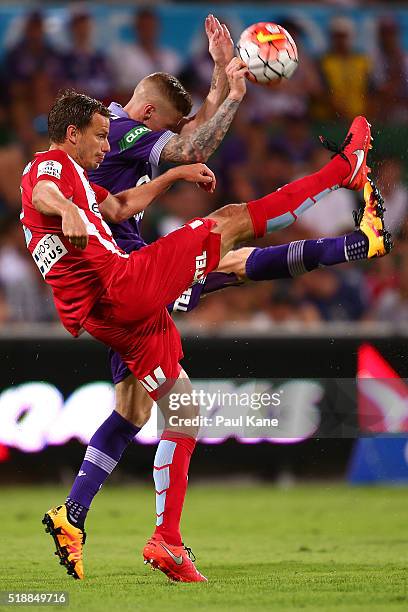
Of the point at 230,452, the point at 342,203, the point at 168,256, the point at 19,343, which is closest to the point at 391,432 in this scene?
the point at 230,452

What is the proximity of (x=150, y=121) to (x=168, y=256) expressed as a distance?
113 cm

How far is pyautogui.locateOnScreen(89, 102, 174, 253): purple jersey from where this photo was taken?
601cm

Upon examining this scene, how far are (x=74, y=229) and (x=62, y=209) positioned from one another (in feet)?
0.56

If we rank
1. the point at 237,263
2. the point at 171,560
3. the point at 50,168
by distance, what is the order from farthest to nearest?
the point at 237,263
the point at 171,560
the point at 50,168

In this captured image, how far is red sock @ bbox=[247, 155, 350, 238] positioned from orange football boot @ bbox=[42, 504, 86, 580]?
5.71ft

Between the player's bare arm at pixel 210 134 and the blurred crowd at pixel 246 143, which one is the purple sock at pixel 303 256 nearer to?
the player's bare arm at pixel 210 134

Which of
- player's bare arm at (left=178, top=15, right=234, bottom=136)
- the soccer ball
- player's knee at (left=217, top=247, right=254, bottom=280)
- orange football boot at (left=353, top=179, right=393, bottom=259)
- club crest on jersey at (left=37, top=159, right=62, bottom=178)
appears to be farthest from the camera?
player's knee at (left=217, top=247, right=254, bottom=280)

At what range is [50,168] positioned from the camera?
17.7 feet

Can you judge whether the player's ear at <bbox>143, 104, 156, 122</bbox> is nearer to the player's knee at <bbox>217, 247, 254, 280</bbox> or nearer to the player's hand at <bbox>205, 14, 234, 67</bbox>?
the player's hand at <bbox>205, 14, 234, 67</bbox>

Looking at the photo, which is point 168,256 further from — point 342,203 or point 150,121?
point 342,203

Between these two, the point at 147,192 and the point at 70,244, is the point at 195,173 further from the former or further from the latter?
the point at 70,244

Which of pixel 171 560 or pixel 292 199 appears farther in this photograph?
pixel 292 199

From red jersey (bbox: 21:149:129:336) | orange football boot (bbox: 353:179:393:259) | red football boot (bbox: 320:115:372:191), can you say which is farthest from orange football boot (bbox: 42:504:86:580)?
red football boot (bbox: 320:115:372:191)

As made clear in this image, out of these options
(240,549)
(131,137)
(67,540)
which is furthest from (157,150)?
(240,549)
